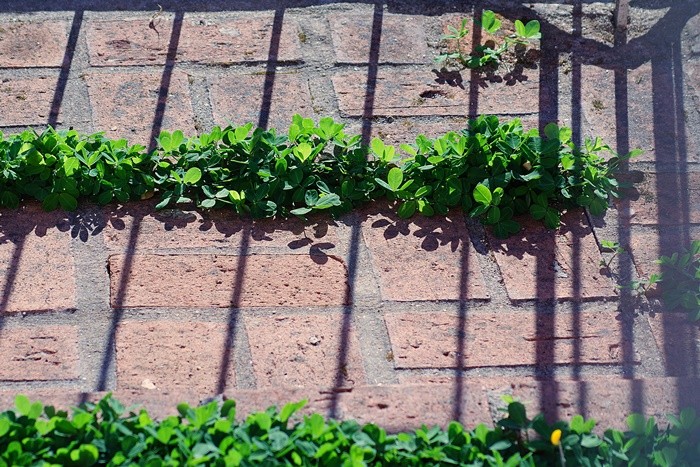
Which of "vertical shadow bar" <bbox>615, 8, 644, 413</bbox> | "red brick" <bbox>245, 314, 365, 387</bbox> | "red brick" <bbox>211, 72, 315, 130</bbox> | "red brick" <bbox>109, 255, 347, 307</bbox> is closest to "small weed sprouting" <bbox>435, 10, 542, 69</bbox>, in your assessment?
"vertical shadow bar" <bbox>615, 8, 644, 413</bbox>

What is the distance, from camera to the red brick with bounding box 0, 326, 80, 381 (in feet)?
8.01

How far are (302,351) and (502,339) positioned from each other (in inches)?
20.7

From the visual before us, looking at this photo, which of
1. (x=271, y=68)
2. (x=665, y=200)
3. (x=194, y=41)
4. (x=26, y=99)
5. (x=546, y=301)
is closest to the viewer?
(x=546, y=301)

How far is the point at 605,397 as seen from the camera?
2312mm

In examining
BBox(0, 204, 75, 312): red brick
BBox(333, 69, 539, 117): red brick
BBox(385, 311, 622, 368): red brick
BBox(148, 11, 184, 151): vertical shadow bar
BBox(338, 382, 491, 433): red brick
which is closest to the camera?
BBox(338, 382, 491, 433): red brick

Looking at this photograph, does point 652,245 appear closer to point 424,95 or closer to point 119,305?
point 424,95

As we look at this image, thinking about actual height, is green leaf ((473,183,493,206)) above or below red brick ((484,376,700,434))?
above

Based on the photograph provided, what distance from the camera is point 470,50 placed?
3.78 m

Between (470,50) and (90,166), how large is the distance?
61.4 inches

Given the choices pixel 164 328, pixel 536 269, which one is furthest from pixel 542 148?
pixel 164 328

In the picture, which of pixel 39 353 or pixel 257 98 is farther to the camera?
pixel 257 98

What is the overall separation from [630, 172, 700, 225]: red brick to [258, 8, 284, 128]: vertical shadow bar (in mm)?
1243

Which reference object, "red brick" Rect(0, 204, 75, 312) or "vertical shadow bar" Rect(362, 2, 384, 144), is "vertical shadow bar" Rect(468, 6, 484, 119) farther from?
"red brick" Rect(0, 204, 75, 312)

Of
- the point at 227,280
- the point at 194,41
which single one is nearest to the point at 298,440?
the point at 227,280
